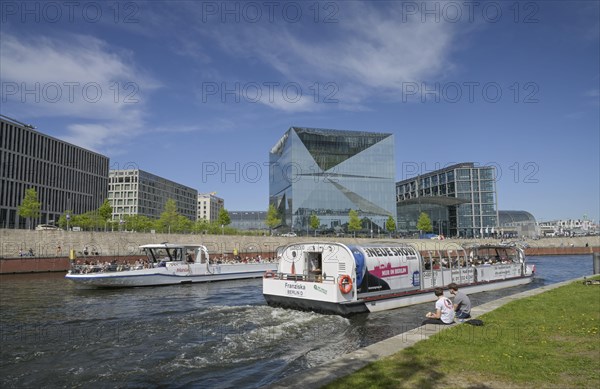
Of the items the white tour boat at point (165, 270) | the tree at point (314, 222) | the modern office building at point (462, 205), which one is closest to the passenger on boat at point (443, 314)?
the white tour boat at point (165, 270)

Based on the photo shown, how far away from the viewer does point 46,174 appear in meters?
119

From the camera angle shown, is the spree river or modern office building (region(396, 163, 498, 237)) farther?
modern office building (region(396, 163, 498, 237))

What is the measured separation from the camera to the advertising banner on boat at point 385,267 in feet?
75.7

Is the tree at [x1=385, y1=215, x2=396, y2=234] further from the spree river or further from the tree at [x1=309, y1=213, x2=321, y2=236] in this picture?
the spree river

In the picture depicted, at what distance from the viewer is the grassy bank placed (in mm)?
8914

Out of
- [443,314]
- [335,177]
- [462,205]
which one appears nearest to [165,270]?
[443,314]

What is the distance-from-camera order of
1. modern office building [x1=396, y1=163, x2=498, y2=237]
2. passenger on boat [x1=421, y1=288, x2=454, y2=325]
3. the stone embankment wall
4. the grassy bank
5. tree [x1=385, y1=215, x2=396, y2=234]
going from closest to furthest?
1. the grassy bank
2. passenger on boat [x1=421, y1=288, x2=454, y2=325]
3. the stone embankment wall
4. tree [x1=385, y1=215, x2=396, y2=234]
5. modern office building [x1=396, y1=163, x2=498, y2=237]

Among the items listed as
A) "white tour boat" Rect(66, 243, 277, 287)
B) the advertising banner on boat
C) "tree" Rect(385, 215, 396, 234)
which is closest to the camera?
the advertising banner on boat

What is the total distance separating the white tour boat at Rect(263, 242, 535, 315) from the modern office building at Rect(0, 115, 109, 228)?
8765cm

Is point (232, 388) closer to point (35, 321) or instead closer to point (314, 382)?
point (314, 382)

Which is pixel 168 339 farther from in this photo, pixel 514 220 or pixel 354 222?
pixel 514 220

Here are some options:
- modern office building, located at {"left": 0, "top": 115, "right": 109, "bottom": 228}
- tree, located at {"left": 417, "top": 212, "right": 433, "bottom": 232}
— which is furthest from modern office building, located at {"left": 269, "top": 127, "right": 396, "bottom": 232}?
modern office building, located at {"left": 0, "top": 115, "right": 109, "bottom": 228}

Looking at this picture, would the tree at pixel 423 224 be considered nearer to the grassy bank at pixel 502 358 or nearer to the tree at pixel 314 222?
the tree at pixel 314 222

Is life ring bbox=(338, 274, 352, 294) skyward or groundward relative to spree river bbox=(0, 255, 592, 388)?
skyward
